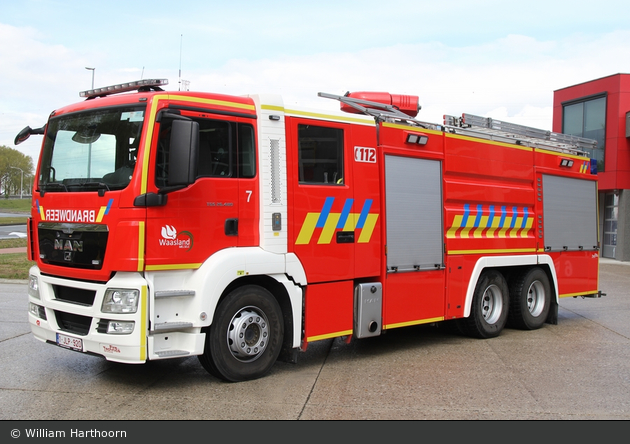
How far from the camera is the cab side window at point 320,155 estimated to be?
22.1ft

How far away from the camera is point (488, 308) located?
9188mm

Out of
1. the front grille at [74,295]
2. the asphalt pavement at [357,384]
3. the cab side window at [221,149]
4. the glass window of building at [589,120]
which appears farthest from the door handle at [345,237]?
the glass window of building at [589,120]

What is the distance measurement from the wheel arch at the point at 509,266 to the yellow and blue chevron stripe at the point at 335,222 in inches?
82.5

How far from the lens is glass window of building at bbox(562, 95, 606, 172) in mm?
25234

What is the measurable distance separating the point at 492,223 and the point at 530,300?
1.72 m

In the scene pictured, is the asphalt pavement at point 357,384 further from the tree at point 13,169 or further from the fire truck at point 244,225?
the tree at point 13,169

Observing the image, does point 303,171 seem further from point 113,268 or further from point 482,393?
point 482,393

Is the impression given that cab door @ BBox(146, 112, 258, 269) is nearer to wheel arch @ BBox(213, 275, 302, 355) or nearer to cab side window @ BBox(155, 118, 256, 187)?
cab side window @ BBox(155, 118, 256, 187)

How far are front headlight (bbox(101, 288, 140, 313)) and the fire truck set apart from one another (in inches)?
0.5

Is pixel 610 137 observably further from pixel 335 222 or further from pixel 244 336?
pixel 244 336

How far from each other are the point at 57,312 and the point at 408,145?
452 cm

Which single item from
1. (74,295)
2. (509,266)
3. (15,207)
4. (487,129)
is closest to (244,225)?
(74,295)

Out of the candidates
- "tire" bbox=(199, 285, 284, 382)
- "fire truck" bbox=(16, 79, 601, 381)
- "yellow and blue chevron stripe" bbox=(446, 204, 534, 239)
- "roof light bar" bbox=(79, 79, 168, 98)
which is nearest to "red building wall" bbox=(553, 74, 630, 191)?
"yellow and blue chevron stripe" bbox=(446, 204, 534, 239)


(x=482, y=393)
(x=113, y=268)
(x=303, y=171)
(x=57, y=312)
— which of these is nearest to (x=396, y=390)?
(x=482, y=393)
